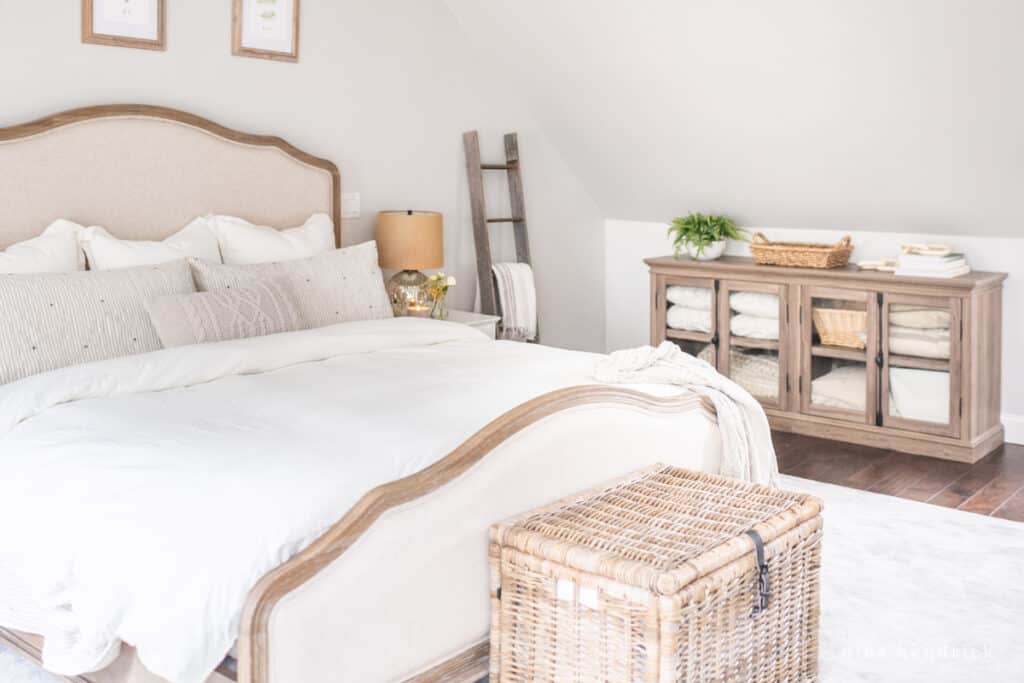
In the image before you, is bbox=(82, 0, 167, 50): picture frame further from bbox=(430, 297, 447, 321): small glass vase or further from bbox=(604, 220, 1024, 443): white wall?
bbox=(604, 220, 1024, 443): white wall

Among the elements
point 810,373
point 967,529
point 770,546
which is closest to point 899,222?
point 810,373

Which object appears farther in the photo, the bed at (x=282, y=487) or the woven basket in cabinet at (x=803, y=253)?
the woven basket in cabinet at (x=803, y=253)

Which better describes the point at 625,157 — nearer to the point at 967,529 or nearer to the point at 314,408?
the point at 967,529

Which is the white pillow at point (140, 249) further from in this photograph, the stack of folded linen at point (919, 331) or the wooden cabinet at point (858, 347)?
the stack of folded linen at point (919, 331)

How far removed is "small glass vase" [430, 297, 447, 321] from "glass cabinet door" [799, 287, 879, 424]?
1.60 m

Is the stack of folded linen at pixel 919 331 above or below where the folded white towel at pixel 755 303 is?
below

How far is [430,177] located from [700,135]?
49.7 inches

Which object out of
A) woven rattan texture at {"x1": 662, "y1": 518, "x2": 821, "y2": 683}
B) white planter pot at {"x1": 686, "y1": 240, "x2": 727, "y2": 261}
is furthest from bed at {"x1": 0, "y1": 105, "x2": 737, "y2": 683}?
white planter pot at {"x1": 686, "y1": 240, "x2": 727, "y2": 261}

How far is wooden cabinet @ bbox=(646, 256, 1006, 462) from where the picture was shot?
438cm

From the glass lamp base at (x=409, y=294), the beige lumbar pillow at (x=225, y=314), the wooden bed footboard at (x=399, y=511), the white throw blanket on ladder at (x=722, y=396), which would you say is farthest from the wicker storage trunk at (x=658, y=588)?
the glass lamp base at (x=409, y=294)

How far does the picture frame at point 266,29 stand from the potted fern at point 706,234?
2090 mm

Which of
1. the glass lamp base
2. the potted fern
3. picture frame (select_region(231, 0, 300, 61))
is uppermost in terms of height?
picture frame (select_region(231, 0, 300, 61))

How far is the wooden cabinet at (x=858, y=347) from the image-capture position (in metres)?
4.38

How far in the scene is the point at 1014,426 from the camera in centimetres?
463
